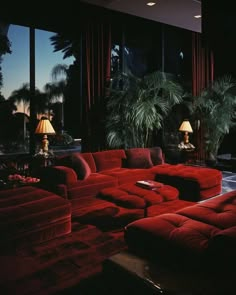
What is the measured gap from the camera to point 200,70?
8117mm

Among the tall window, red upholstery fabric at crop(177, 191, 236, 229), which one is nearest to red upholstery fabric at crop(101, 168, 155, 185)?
the tall window

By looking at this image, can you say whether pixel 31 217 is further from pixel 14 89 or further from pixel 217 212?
pixel 14 89

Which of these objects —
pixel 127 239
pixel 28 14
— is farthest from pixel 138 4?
pixel 127 239

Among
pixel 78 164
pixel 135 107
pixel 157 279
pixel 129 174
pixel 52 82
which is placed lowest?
pixel 157 279

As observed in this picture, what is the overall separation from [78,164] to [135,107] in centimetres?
207

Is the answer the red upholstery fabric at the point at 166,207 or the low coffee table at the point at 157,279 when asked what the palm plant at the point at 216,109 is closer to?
the red upholstery fabric at the point at 166,207

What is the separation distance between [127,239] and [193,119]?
551 centimetres

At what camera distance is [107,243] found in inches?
126

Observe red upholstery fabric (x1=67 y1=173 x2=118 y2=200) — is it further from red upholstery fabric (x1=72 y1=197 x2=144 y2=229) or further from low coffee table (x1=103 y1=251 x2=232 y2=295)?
low coffee table (x1=103 y1=251 x2=232 y2=295)

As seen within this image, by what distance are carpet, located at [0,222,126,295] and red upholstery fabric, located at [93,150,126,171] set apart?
5.87ft

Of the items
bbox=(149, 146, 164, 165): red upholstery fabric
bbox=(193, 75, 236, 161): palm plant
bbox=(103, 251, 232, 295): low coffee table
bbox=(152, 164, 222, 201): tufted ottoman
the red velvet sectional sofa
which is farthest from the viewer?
bbox=(193, 75, 236, 161): palm plant

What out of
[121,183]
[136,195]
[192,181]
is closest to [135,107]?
Answer: [121,183]

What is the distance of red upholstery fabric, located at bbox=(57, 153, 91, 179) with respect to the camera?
177 inches

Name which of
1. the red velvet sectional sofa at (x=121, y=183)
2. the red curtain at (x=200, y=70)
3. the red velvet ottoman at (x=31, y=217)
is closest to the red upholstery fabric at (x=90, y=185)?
the red velvet sectional sofa at (x=121, y=183)
